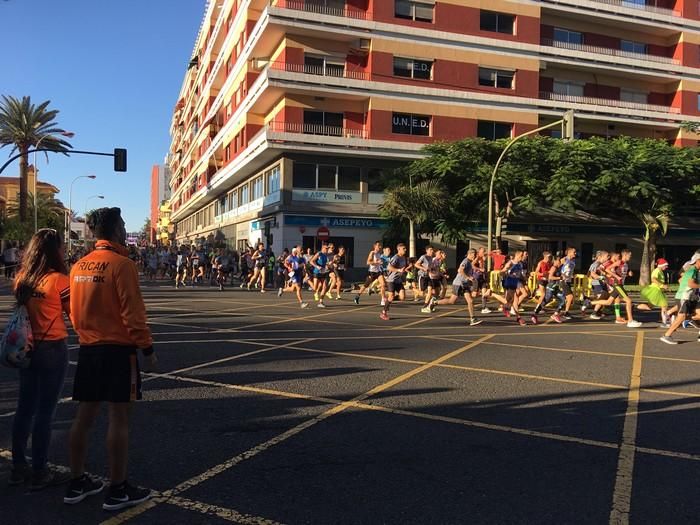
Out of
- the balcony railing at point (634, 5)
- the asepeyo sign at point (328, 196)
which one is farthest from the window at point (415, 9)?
the asepeyo sign at point (328, 196)

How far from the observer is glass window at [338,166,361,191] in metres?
30.2

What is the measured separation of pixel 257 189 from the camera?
3556 centimetres

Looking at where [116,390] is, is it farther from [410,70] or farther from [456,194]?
[410,70]

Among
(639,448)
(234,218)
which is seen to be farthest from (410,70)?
(639,448)

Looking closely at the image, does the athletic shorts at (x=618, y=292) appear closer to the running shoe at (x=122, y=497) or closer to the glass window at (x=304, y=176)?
the running shoe at (x=122, y=497)

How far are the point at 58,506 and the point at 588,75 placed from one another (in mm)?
37807

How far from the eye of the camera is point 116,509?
3346 millimetres

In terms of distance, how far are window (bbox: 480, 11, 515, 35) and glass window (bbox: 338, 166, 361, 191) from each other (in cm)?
1076

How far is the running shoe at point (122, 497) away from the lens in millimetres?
3336

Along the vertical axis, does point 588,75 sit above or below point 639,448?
above

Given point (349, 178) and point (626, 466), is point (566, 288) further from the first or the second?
point (349, 178)

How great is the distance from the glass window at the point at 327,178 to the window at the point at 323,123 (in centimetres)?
180

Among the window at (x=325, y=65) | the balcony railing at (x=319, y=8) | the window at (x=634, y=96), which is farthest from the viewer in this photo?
the window at (x=634, y=96)

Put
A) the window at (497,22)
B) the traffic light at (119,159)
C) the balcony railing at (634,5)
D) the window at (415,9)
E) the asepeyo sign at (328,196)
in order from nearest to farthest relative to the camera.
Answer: the traffic light at (119,159), the asepeyo sign at (328,196), the window at (415,9), the window at (497,22), the balcony railing at (634,5)
